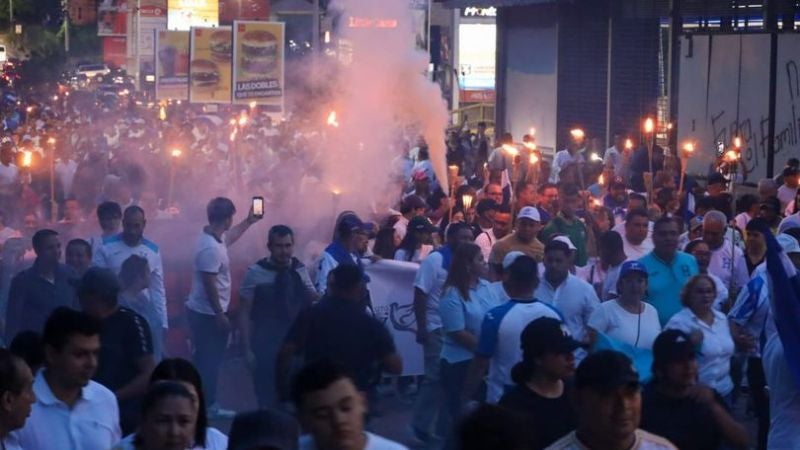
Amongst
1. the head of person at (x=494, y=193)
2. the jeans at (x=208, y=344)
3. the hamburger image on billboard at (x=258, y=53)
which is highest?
the hamburger image on billboard at (x=258, y=53)

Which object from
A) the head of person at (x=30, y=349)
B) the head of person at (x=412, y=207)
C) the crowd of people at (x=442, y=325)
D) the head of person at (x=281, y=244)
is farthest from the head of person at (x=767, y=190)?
the head of person at (x=30, y=349)

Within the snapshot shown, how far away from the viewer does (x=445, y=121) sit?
21.3 meters

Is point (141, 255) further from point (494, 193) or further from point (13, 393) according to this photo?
point (494, 193)

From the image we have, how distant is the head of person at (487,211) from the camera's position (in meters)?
12.9

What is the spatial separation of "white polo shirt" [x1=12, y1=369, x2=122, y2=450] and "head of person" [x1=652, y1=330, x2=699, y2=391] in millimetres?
2123

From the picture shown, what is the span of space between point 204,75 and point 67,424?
23.9 metres

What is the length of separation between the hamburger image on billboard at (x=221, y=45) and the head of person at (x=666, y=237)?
68.2 feet

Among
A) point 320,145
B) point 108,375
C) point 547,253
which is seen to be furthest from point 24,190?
point 108,375

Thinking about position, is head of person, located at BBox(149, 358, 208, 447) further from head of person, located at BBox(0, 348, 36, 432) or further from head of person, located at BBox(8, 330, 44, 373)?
head of person, located at BBox(8, 330, 44, 373)

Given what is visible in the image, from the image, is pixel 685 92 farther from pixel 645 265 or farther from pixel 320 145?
pixel 645 265

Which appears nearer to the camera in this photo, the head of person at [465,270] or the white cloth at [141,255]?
the head of person at [465,270]

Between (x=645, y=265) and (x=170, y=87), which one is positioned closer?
(x=645, y=265)

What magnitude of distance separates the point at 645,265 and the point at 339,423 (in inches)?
188

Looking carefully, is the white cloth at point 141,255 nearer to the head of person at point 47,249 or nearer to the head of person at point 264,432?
the head of person at point 47,249
